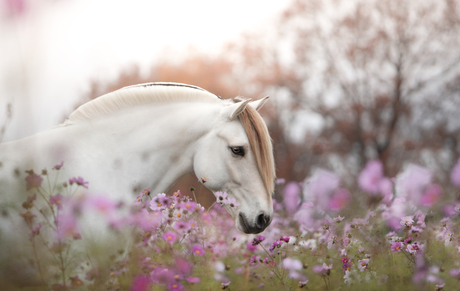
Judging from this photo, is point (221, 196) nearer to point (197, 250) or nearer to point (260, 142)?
point (197, 250)

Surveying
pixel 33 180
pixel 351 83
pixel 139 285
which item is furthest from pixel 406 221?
pixel 351 83

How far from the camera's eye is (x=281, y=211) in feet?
20.0

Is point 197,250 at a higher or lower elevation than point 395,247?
higher

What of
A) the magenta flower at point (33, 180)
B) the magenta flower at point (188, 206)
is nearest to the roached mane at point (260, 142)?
the magenta flower at point (188, 206)

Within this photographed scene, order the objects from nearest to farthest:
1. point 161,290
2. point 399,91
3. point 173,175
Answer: point 161,290 < point 173,175 < point 399,91

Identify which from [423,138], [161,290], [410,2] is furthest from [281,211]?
[410,2]

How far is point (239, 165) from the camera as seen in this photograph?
3.30 metres

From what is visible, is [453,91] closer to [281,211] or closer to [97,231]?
[281,211]

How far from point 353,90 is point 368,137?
7.83 feet

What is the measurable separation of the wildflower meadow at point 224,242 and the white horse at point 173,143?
Result: 16 cm

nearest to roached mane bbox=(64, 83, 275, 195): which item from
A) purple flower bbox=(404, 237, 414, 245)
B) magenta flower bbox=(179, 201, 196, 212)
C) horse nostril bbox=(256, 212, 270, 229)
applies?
horse nostril bbox=(256, 212, 270, 229)

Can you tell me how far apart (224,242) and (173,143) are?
1045mm

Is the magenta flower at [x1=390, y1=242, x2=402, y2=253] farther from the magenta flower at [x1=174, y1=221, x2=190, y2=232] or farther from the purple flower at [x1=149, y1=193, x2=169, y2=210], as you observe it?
the purple flower at [x1=149, y1=193, x2=169, y2=210]

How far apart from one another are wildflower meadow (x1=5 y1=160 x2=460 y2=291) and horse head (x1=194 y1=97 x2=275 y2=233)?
0.13m
